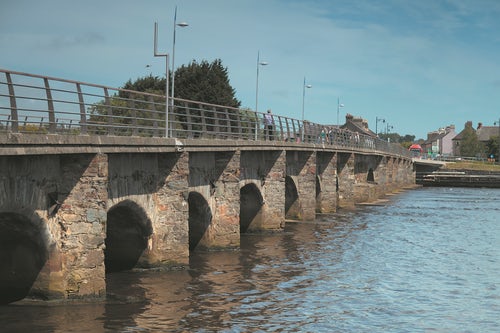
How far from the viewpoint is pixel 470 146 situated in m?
150

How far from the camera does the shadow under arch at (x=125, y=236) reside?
2150 cm

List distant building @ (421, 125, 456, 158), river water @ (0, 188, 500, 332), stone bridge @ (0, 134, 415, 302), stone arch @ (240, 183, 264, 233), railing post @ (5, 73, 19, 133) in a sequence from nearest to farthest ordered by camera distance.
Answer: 1. railing post @ (5, 73, 19, 133)
2. stone bridge @ (0, 134, 415, 302)
3. river water @ (0, 188, 500, 332)
4. stone arch @ (240, 183, 264, 233)
5. distant building @ (421, 125, 456, 158)

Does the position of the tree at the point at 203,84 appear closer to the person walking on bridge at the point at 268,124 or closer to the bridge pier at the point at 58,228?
the person walking on bridge at the point at 268,124

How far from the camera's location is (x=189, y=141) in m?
23.0

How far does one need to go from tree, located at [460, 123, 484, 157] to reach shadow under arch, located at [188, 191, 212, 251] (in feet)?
426

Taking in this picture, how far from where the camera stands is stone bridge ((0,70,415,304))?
15930 millimetres

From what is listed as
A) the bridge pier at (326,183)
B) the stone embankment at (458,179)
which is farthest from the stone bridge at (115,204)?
the stone embankment at (458,179)

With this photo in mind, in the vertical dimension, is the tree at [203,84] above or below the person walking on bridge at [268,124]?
above

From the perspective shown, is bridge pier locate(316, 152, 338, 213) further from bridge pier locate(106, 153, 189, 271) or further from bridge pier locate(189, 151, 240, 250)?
bridge pier locate(106, 153, 189, 271)

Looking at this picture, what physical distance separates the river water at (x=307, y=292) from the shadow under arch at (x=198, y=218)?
2.87 feet

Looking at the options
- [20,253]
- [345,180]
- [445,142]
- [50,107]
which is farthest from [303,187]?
[445,142]

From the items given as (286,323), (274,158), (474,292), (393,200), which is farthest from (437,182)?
(286,323)

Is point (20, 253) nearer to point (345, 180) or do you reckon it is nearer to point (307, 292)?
point (307, 292)

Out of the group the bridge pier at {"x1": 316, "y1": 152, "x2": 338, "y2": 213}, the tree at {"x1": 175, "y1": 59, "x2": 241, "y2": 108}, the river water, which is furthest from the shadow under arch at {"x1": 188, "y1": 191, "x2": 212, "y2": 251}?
the tree at {"x1": 175, "y1": 59, "x2": 241, "y2": 108}
